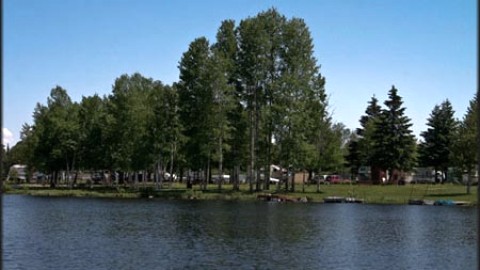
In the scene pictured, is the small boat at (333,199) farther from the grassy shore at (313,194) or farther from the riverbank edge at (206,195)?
the grassy shore at (313,194)

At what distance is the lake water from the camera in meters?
27.3

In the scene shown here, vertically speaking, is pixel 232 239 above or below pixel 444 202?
below

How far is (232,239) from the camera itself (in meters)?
35.1

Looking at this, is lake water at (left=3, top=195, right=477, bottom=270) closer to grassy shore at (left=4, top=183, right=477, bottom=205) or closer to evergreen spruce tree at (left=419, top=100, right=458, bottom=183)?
grassy shore at (left=4, top=183, right=477, bottom=205)

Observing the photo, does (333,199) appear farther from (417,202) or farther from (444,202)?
(444,202)

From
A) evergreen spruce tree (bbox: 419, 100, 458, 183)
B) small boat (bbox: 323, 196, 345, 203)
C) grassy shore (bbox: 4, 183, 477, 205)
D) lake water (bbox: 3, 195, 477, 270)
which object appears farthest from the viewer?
evergreen spruce tree (bbox: 419, 100, 458, 183)

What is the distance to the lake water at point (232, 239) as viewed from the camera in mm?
27328

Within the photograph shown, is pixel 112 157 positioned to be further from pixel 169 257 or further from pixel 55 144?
pixel 169 257

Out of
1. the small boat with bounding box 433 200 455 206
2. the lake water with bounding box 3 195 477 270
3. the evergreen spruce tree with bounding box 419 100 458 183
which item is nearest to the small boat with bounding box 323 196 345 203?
the small boat with bounding box 433 200 455 206

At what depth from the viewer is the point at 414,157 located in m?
101

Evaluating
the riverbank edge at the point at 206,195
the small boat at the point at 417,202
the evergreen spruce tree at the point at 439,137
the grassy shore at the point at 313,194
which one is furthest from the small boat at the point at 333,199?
the evergreen spruce tree at the point at 439,137

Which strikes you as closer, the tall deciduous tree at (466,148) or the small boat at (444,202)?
the small boat at (444,202)

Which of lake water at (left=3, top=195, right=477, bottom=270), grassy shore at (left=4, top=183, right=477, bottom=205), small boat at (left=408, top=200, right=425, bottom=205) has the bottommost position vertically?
lake water at (left=3, top=195, right=477, bottom=270)

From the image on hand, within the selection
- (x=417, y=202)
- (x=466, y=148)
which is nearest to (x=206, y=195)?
(x=417, y=202)
